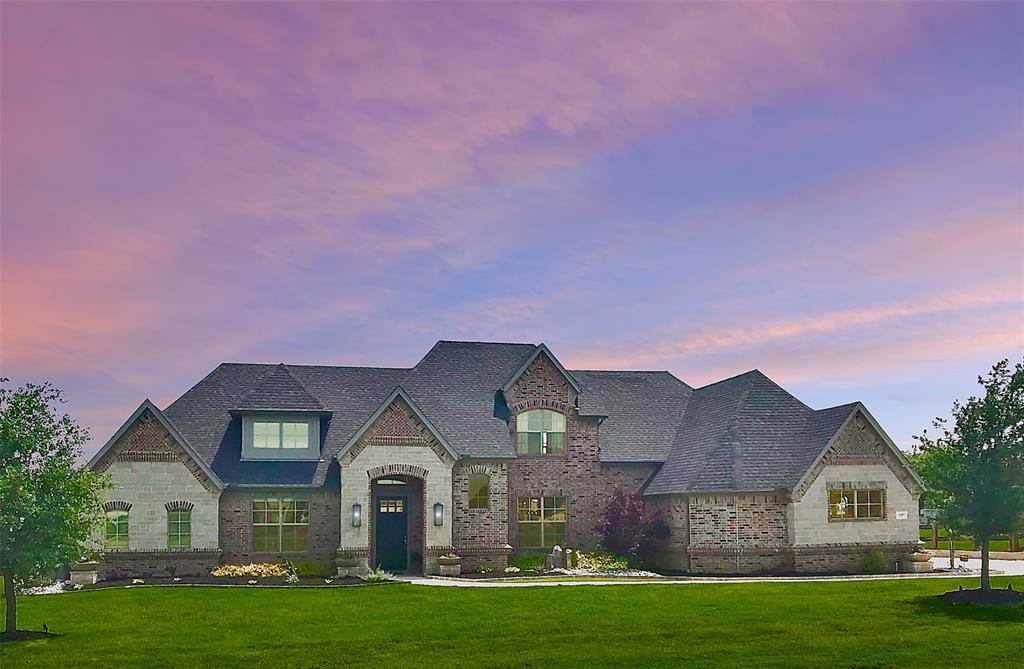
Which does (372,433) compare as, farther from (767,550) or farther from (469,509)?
(767,550)

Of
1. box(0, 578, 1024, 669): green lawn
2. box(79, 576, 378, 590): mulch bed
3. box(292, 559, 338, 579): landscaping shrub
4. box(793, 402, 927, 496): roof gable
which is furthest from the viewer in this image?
box(793, 402, 927, 496): roof gable

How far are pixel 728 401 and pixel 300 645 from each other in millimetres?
25102

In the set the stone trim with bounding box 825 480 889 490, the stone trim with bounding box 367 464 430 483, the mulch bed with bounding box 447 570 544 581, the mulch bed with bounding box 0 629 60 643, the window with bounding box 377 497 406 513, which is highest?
the stone trim with bounding box 367 464 430 483

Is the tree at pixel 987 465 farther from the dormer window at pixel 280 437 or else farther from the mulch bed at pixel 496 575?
the dormer window at pixel 280 437

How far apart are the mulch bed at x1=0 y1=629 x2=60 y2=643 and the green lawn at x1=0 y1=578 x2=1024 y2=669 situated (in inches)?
20.9

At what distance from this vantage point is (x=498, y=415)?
42.3 m

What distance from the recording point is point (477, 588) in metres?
31.6

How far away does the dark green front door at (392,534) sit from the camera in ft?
131

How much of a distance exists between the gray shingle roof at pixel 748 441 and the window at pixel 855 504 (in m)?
1.77

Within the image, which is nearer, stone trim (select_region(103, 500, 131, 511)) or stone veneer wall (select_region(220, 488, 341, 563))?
stone trim (select_region(103, 500, 131, 511))

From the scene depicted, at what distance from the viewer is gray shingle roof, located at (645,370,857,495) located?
37938 mm

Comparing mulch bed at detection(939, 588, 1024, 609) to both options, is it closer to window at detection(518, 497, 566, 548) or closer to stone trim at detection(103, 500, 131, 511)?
window at detection(518, 497, 566, 548)

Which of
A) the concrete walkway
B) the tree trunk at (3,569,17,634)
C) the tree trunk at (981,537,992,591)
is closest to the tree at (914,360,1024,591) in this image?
the tree trunk at (981,537,992,591)

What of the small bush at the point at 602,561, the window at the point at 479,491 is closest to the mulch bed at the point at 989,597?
the small bush at the point at 602,561
